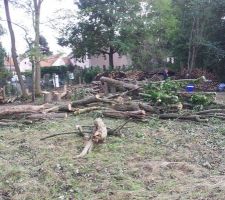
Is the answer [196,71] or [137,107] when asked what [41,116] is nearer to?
[137,107]

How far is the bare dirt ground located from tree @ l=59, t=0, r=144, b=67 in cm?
1759

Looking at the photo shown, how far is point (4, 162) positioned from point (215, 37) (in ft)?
57.2

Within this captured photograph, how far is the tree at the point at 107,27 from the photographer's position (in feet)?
83.4

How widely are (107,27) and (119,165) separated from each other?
68.4ft

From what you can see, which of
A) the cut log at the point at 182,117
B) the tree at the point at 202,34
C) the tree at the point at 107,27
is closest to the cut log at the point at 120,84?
the cut log at the point at 182,117

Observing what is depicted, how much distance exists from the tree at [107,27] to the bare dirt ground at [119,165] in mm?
17586

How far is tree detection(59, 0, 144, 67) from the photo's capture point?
25422mm

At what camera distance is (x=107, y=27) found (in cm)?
2594

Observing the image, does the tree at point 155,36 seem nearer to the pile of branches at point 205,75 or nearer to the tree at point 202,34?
the tree at point 202,34

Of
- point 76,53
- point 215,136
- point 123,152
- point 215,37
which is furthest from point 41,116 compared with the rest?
point 76,53

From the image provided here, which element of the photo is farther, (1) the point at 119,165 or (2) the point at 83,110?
(2) the point at 83,110

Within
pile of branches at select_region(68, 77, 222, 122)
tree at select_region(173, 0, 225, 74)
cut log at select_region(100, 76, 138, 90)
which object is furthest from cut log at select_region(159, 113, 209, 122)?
tree at select_region(173, 0, 225, 74)

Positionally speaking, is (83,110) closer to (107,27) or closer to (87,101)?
(87,101)

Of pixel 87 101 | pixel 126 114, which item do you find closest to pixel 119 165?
pixel 126 114
